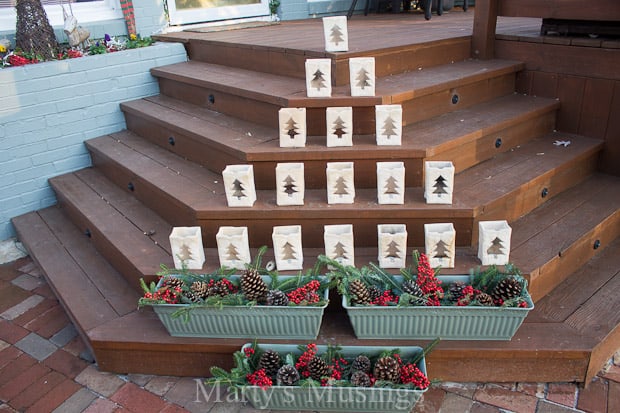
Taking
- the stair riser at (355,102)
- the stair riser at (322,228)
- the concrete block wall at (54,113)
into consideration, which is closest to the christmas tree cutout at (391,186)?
the stair riser at (322,228)

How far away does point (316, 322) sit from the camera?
197cm

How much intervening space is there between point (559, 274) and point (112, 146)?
271 cm

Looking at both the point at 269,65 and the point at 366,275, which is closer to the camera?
the point at 366,275

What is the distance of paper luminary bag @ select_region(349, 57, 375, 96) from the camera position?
96.3 inches

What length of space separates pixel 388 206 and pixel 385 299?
0.47m

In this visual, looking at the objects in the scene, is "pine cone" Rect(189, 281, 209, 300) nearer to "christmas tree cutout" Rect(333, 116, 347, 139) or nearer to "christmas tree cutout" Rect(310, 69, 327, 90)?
"christmas tree cutout" Rect(333, 116, 347, 139)

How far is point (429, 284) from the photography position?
1.93 m

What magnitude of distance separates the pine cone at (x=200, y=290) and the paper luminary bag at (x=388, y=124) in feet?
3.37

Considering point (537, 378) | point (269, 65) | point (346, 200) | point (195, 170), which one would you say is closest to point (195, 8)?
point (269, 65)

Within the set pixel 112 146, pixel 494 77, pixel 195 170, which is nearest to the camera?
pixel 195 170

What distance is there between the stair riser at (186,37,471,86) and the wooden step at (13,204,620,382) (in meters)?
1.33

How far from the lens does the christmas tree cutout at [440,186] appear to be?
86.1 inches

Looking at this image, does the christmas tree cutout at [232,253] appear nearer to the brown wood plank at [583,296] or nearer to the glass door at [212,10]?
the brown wood plank at [583,296]

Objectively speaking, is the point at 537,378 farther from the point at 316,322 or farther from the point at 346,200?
the point at 346,200
